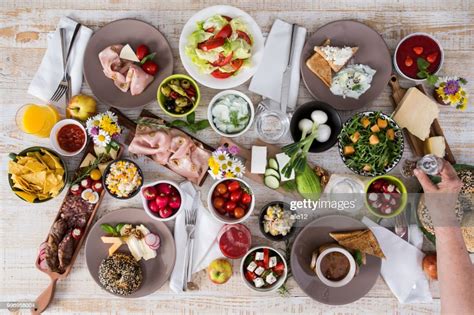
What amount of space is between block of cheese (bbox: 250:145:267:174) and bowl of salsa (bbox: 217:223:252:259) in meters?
0.25

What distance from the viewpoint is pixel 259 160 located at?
1.89 m

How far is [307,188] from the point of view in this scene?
1.90 metres

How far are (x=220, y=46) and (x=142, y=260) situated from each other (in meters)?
0.93

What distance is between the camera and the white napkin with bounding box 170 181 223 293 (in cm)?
193

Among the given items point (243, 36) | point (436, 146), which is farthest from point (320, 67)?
point (436, 146)

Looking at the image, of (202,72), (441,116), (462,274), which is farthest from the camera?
(441,116)

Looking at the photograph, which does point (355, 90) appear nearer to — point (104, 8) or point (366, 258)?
point (366, 258)

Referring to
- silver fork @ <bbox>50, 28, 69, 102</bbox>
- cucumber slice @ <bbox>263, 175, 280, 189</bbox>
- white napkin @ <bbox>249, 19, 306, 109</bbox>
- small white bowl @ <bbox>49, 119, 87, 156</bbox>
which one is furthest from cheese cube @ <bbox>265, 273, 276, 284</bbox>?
silver fork @ <bbox>50, 28, 69, 102</bbox>

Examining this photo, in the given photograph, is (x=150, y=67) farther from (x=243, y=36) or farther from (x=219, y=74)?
(x=243, y=36)

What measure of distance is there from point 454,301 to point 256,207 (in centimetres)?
84

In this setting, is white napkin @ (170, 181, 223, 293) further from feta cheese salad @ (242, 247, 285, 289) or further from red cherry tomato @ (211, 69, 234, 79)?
red cherry tomato @ (211, 69, 234, 79)

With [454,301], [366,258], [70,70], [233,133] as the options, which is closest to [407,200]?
[366,258]

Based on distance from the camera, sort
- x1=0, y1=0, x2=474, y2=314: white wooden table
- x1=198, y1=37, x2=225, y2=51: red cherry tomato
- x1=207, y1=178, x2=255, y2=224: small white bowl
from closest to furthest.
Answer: x1=198, y1=37, x2=225, y2=51: red cherry tomato < x1=207, y1=178, x2=255, y2=224: small white bowl < x1=0, y1=0, x2=474, y2=314: white wooden table

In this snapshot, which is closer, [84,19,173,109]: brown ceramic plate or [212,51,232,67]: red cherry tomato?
[212,51,232,67]: red cherry tomato
